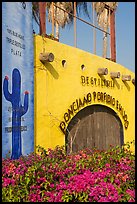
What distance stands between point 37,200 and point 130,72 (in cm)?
1035

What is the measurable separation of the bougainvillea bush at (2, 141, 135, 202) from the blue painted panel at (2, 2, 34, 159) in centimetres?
149

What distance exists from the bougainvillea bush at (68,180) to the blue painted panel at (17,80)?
1.49 meters

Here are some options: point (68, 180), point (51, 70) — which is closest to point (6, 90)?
point (51, 70)

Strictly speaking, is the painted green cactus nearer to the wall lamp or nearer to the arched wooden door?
the wall lamp

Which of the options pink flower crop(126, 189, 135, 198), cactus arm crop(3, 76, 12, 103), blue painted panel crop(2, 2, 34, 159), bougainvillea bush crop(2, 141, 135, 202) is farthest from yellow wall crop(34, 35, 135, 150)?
pink flower crop(126, 189, 135, 198)

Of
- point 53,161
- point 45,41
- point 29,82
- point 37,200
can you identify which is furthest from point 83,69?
point 37,200

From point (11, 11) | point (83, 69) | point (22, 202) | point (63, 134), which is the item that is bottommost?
point (22, 202)

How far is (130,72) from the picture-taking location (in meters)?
13.9

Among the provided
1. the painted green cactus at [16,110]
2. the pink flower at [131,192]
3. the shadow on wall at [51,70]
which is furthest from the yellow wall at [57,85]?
the pink flower at [131,192]

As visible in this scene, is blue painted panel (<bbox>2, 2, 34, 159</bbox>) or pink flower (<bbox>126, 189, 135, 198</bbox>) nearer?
pink flower (<bbox>126, 189, 135, 198</bbox>)

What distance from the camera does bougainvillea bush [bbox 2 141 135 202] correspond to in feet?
13.6

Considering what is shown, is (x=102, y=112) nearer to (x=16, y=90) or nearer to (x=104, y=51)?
(x=104, y=51)

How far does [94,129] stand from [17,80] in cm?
407

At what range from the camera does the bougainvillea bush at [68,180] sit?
163 inches
